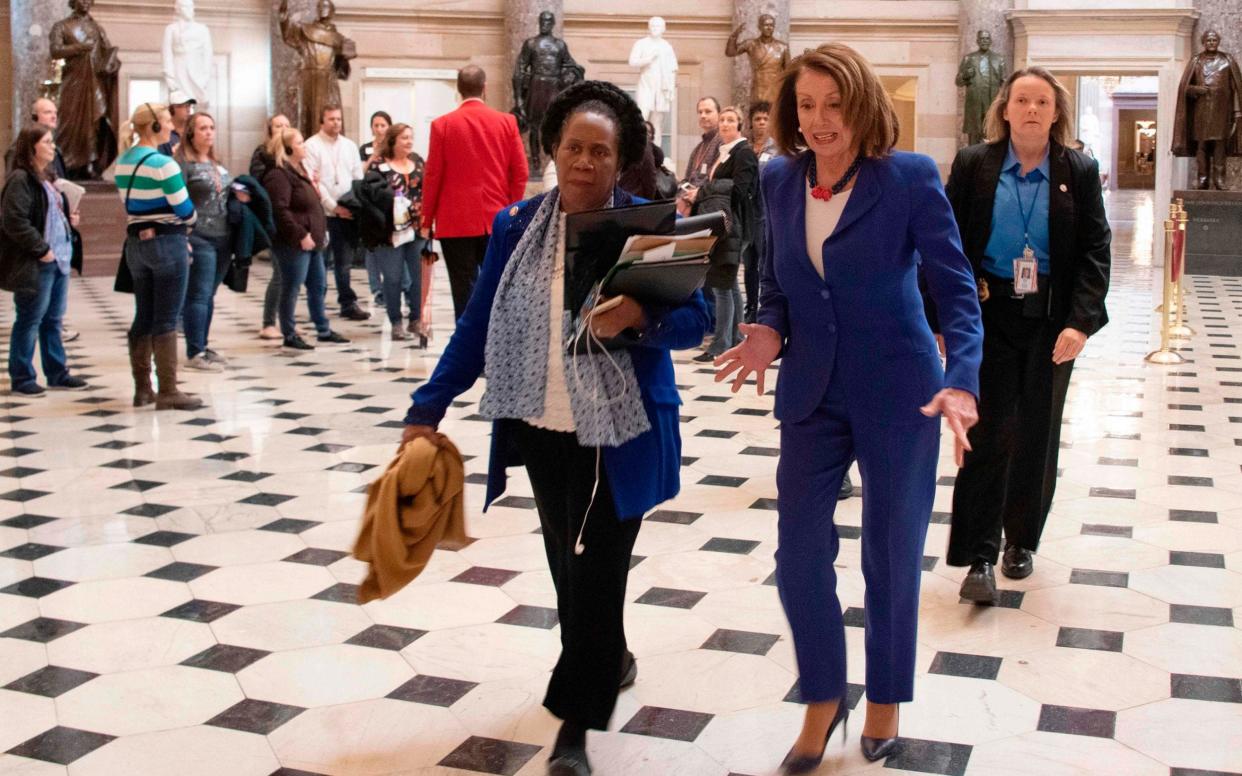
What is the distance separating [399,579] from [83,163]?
15491 mm

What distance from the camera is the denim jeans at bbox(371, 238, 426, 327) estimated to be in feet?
35.5

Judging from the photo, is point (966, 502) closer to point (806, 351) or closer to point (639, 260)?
point (806, 351)

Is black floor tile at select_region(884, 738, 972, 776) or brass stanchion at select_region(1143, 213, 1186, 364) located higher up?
brass stanchion at select_region(1143, 213, 1186, 364)

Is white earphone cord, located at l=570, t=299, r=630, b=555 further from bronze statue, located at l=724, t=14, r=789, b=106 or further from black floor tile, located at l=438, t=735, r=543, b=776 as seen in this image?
bronze statue, located at l=724, t=14, r=789, b=106

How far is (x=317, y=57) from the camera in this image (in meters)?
18.0

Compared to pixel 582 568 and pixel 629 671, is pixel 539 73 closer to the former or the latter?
pixel 629 671

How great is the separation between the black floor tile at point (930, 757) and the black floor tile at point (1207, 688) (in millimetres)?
769

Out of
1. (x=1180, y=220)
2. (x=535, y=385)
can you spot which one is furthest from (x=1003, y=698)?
(x=1180, y=220)

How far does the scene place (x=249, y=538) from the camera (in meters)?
5.57

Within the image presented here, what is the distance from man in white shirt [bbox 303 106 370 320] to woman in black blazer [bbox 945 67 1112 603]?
8048 mm

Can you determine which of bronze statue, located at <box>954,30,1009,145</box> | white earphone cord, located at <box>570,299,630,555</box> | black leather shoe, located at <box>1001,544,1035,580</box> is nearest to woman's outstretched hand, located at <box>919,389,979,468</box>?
white earphone cord, located at <box>570,299,630,555</box>

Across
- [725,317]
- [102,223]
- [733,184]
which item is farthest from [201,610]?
[102,223]

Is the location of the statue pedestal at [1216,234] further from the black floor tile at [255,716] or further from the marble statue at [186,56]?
the black floor tile at [255,716]

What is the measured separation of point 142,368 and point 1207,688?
6.03m
